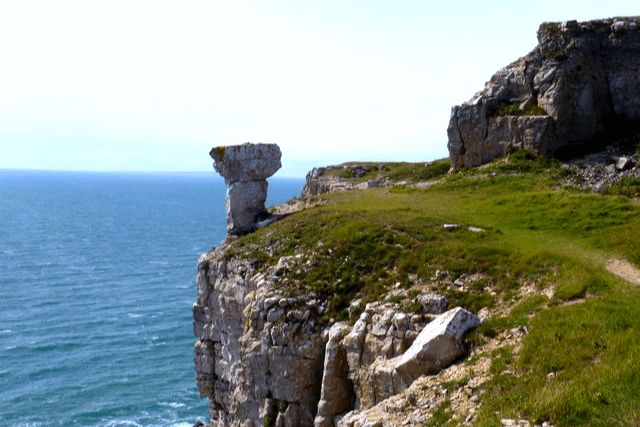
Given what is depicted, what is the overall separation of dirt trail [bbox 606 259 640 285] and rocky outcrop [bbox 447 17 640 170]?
18070mm

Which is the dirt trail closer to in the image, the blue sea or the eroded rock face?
the eroded rock face

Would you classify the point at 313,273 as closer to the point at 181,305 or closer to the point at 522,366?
the point at 522,366

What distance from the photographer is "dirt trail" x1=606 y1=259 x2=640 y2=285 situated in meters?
21.8

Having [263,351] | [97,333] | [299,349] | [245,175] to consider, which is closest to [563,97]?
[245,175]

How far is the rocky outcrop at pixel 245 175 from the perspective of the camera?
35562 millimetres

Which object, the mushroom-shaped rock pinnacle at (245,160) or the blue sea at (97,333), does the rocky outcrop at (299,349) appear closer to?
the mushroom-shaped rock pinnacle at (245,160)

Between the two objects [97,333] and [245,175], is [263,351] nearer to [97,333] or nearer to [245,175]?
[245,175]

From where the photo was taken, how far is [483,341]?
18.1 meters

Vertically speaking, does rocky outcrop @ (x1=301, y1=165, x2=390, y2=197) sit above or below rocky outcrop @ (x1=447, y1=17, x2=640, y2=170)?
below

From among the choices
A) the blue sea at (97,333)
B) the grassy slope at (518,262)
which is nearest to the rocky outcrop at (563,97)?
the grassy slope at (518,262)

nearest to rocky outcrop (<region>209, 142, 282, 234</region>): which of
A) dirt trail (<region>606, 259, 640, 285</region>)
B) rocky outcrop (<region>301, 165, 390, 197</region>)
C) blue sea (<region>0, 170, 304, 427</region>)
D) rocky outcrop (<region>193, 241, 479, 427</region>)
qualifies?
rocky outcrop (<region>193, 241, 479, 427</region>)

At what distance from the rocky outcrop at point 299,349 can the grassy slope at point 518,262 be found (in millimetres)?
848

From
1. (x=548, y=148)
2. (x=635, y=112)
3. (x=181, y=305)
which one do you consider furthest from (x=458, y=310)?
(x=181, y=305)

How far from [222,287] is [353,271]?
730cm
